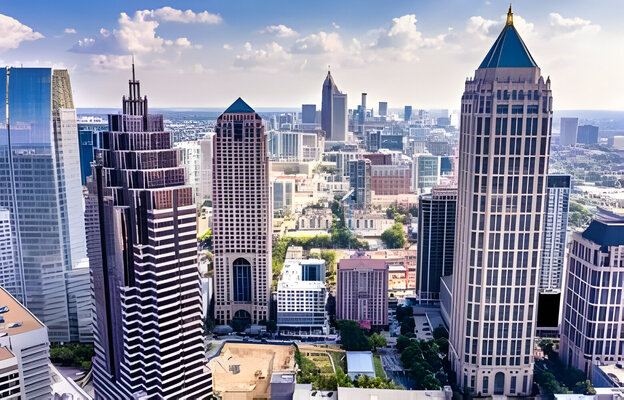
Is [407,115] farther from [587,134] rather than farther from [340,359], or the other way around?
[340,359]

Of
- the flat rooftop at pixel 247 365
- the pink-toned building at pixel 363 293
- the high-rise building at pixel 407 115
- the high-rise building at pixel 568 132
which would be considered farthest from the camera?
the high-rise building at pixel 407 115

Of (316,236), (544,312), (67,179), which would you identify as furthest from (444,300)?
(67,179)

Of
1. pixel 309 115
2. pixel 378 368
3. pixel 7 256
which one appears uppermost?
pixel 309 115

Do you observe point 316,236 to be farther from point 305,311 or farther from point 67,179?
point 67,179

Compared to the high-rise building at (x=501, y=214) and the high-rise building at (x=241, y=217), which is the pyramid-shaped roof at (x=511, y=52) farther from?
the high-rise building at (x=241, y=217)

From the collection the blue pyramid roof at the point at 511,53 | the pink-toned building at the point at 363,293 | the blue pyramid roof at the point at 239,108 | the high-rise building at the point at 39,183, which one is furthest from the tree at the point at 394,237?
the high-rise building at the point at 39,183

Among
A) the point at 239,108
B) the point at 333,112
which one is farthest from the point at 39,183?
the point at 333,112

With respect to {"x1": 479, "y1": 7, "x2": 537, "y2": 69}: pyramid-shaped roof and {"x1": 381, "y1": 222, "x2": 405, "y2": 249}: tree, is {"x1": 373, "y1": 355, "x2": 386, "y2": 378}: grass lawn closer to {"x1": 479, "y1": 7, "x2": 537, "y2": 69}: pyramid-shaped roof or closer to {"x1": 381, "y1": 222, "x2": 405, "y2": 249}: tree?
{"x1": 479, "y1": 7, "x2": 537, "y2": 69}: pyramid-shaped roof
